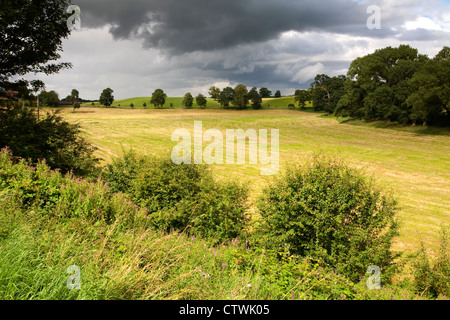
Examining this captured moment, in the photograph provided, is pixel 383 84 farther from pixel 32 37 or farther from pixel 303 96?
pixel 32 37

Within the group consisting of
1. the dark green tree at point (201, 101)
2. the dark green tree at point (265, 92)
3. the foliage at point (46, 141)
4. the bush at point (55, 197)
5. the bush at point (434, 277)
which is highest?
the dark green tree at point (265, 92)

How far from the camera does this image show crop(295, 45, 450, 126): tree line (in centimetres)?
4656

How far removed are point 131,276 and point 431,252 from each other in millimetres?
14258

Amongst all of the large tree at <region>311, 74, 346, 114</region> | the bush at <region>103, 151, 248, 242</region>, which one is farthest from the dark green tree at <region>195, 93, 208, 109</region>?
the bush at <region>103, 151, 248, 242</region>

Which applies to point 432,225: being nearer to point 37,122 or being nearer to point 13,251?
point 13,251

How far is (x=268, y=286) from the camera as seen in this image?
4.55 metres

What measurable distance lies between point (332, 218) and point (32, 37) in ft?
64.8

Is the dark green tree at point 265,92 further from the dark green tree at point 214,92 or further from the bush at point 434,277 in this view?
the bush at point 434,277

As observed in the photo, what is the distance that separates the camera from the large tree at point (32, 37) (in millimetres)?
15445

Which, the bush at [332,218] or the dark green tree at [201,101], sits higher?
the dark green tree at [201,101]

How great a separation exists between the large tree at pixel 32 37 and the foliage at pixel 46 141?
2.69 metres

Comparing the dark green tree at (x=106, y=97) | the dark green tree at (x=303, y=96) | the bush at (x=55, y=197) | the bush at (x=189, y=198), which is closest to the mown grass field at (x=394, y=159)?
the bush at (x=189, y=198)

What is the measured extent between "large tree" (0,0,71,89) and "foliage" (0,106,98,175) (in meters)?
2.69

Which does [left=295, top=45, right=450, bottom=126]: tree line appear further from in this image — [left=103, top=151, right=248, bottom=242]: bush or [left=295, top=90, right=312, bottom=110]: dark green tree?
[left=103, top=151, right=248, bottom=242]: bush
